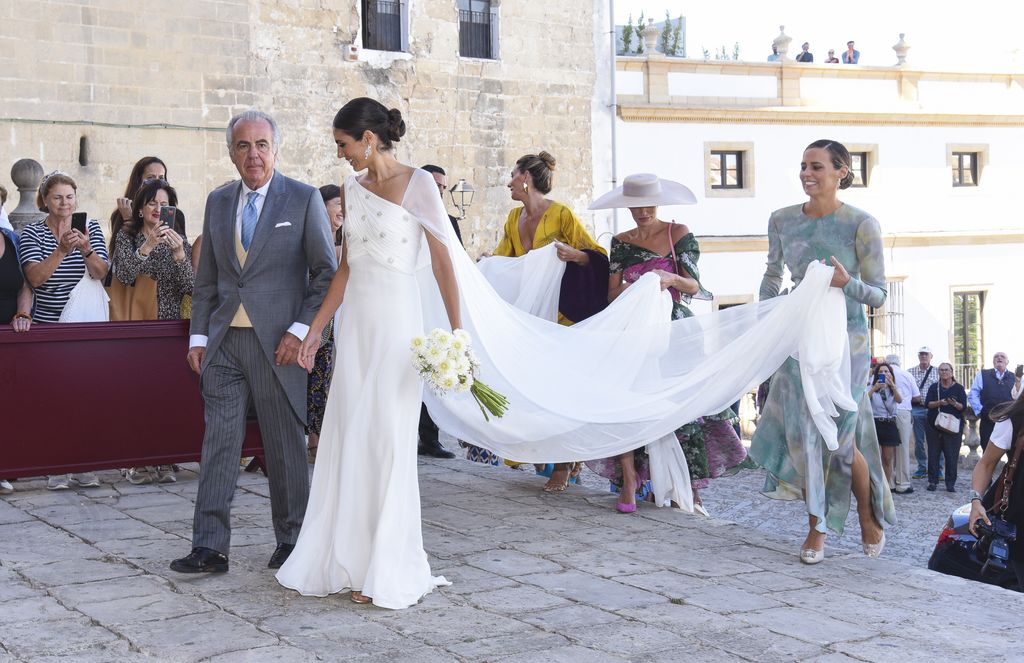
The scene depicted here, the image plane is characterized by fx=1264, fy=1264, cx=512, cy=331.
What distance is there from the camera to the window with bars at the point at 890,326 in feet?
101

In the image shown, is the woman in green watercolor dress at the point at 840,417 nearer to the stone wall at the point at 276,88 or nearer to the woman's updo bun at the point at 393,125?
the woman's updo bun at the point at 393,125

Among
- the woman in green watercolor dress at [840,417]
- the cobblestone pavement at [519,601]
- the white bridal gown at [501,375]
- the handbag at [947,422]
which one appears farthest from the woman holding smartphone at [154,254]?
the handbag at [947,422]

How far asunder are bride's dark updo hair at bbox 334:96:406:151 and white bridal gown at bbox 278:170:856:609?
22 cm

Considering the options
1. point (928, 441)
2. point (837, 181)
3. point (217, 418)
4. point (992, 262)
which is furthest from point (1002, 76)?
point (217, 418)

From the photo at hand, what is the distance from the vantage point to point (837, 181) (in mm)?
6234

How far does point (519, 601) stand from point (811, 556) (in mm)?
1608

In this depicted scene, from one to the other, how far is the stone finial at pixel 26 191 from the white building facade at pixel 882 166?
17.3 meters

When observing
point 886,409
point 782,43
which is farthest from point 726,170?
point 886,409

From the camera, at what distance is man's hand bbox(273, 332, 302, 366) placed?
17.9 ft

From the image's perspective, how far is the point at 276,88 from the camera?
20.4m

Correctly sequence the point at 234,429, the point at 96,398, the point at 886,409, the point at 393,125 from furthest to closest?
1. the point at 886,409
2. the point at 96,398
3. the point at 234,429
4. the point at 393,125

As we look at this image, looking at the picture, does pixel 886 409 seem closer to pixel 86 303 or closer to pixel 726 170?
pixel 86 303

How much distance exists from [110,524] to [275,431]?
1.84 m

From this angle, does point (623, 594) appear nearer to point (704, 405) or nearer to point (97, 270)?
point (704, 405)
